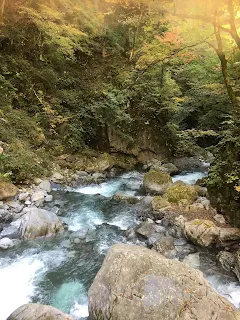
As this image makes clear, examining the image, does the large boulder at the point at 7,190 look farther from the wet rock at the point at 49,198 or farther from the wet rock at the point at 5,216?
the wet rock at the point at 49,198

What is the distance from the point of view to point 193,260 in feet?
22.2

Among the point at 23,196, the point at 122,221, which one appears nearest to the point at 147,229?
the point at 122,221

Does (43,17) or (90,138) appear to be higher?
(43,17)

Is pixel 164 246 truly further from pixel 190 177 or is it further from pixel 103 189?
pixel 190 177

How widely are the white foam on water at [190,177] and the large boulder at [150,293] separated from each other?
867 cm

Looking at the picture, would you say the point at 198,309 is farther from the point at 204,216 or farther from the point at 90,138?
the point at 90,138

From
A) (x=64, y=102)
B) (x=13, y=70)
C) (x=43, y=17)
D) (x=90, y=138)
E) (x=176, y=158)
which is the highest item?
(x=43, y=17)

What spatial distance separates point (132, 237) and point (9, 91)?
938 cm

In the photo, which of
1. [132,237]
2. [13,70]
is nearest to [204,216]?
[132,237]

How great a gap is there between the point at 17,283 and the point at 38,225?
1909 mm

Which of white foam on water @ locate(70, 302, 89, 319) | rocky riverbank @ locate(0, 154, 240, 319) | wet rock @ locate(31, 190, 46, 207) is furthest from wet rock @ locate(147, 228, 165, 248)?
wet rock @ locate(31, 190, 46, 207)

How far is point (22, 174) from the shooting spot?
1034 cm

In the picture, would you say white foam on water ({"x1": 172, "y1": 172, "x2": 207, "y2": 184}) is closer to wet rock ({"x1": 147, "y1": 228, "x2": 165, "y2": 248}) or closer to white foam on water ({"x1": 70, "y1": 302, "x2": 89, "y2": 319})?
wet rock ({"x1": 147, "y1": 228, "x2": 165, "y2": 248})

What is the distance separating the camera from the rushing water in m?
5.48
